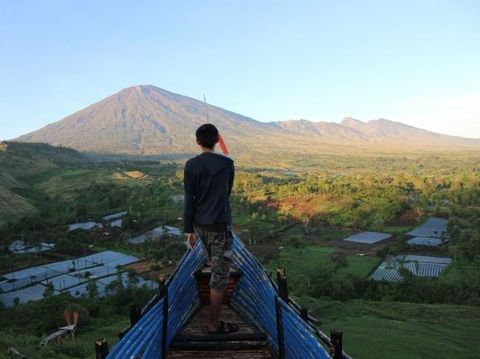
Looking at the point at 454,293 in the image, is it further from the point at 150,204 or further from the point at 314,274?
the point at 150,204

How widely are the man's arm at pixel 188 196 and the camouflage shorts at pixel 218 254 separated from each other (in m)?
0.09

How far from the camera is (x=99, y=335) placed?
58.2ft

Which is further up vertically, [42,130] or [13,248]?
[42,130]

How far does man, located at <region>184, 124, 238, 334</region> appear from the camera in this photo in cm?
336

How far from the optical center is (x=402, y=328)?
59.4 ft

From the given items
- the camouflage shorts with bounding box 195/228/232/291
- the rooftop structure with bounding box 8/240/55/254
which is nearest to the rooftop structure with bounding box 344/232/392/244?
the rooftop structure with bounding box 8/240/55/254

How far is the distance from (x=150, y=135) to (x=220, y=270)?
17649 cm

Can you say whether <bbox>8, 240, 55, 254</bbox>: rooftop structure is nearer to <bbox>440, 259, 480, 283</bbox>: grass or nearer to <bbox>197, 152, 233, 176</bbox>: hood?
<bbox>440, 259, 480, 283</bbox>: grass

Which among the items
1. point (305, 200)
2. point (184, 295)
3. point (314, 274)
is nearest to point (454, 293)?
point (314, 274)

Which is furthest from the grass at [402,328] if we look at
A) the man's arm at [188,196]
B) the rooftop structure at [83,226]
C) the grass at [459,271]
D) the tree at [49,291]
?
the rooftop structure at [83,226]

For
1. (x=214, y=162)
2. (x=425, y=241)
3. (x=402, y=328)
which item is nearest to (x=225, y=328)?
(x=214, y=162)

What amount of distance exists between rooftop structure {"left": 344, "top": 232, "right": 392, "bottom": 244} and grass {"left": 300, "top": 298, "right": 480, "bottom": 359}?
64.0 ft

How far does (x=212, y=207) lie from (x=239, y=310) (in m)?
1.18

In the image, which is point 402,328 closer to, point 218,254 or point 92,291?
point 218,254
